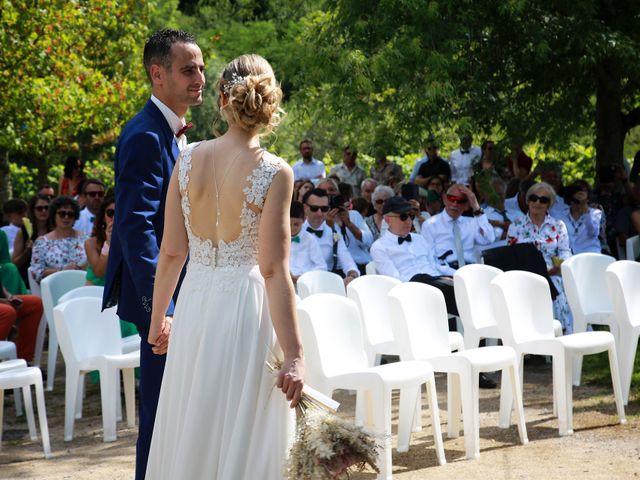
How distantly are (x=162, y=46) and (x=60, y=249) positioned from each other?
571cm

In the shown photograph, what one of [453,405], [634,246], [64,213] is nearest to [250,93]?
[453,405]

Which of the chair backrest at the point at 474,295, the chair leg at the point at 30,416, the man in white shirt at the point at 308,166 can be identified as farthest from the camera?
the man in white shirt at the point at 308,166

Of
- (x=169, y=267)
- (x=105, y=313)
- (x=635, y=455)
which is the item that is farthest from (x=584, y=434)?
(x=169, y=267)

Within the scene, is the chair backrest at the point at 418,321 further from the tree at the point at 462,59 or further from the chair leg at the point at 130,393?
the tree at the point at 462,59

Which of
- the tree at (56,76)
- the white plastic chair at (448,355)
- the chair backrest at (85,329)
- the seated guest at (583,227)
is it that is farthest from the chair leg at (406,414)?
the tree at (56,76)

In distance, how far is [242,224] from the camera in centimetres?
370

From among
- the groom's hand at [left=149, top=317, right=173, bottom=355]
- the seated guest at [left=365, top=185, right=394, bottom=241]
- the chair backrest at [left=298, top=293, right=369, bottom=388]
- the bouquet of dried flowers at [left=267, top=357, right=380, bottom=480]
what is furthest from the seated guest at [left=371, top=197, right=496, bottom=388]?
the bouquet of dried flowers at [left=267, top=357, right=380, bottom=480]

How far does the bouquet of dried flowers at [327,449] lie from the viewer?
347 centimetres

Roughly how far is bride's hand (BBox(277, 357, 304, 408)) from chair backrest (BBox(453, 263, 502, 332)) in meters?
4.02

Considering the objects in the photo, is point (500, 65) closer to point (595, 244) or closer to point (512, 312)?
point (595, 244)

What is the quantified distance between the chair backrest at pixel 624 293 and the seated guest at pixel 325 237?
2.81 meters

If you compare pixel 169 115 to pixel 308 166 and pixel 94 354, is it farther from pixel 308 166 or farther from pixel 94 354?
pixel 308 166

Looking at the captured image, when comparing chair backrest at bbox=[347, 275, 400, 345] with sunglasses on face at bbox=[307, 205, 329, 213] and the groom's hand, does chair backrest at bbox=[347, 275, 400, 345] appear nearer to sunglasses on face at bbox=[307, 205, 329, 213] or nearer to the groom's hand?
sunglasses on face at bbox=[307, 205, 329, 213]

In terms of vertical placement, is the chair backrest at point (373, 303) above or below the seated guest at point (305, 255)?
below
